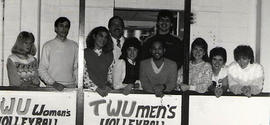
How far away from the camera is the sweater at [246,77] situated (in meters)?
4.83

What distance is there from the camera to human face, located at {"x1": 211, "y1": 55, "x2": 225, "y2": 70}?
16.3 ft

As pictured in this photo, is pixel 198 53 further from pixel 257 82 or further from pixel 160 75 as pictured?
pixel 257 82

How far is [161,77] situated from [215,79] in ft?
2.29

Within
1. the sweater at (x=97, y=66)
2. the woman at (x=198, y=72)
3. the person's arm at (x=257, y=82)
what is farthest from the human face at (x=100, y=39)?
the person's arm at (x=257, y=82)

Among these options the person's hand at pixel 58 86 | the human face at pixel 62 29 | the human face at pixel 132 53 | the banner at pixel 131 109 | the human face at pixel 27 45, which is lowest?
the banner at pixel 131 109

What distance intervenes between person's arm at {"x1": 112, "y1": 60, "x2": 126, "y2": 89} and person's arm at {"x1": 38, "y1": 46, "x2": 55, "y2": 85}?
0.69 meters

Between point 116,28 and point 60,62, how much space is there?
0.84 meters

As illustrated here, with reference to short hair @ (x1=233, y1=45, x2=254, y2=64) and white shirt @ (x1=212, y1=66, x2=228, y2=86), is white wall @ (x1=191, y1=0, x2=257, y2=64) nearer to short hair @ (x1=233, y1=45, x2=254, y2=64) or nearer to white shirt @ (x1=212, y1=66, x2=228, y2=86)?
short hair @ (x1=233, y1=45, x2=254, y2=64)

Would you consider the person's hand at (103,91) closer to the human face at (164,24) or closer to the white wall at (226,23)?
the human face at (164,24)

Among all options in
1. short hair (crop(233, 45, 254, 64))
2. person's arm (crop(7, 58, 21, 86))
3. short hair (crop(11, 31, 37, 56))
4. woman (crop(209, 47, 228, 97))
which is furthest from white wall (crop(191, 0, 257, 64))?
person's arm (crop(7, 58, 21, 86))

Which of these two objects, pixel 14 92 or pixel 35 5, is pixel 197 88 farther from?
pixel 35 5

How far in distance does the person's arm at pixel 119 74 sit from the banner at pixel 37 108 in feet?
1.57

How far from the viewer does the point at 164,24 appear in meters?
5.09

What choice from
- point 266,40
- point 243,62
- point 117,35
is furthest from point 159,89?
point 266,40
